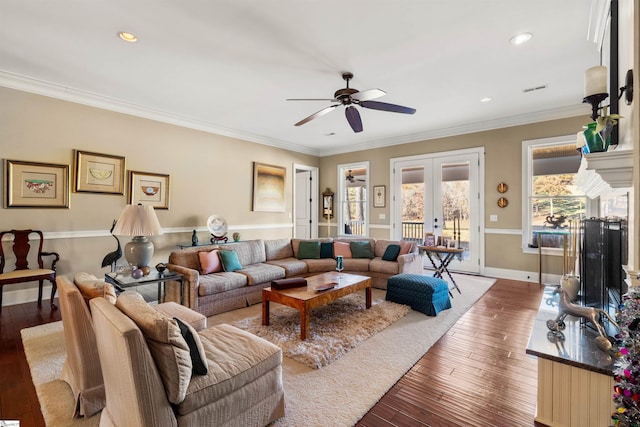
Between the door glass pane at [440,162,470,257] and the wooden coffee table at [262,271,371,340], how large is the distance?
3.23 metres

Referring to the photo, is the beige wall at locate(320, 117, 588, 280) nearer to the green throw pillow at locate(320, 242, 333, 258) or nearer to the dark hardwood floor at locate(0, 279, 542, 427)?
the dark hardwood floor at locate(0, 279, 542, 427)

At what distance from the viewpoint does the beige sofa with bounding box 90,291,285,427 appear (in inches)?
50.7

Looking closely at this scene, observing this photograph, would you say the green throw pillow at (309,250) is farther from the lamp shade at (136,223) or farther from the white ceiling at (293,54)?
the lamp shade at (136,223)

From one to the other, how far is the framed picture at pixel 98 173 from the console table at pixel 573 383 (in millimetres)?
5575

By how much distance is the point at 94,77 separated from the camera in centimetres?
382

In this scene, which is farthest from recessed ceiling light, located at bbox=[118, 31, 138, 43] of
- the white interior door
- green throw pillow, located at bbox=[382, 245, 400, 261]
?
the white interior door

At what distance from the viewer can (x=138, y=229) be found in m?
2.94

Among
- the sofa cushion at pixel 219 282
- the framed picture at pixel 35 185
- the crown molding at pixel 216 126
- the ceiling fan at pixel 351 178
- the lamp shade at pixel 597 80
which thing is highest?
the crown molding at pixel 216 126

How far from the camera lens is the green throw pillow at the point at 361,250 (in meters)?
5.25

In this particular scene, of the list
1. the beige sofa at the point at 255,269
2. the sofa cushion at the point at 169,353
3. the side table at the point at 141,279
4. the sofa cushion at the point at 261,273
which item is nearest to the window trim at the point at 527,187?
the beige sofa at the point at 255,269

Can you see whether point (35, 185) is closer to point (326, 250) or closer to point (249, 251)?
point (249, 251)

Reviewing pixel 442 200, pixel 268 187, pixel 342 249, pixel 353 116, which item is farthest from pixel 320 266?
pixel 442 200

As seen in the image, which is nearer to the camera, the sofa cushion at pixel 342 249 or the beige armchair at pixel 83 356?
the beige armchair at pixel 83 356

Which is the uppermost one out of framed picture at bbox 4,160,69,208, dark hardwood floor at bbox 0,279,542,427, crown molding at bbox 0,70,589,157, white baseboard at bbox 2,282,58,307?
crown molding at bbox 0,70,589,157
